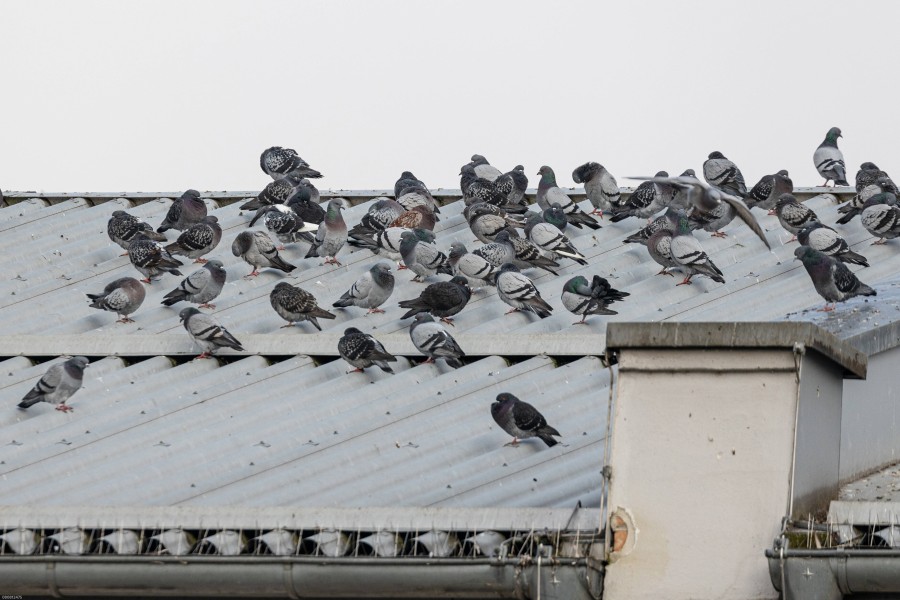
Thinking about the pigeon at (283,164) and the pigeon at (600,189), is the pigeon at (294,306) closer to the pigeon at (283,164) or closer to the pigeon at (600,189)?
the pigeon at (600,189)

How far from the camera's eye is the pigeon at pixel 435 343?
12102 mm

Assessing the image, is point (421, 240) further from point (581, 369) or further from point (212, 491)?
point (212, 491)

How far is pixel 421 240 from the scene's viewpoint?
52.1 ft

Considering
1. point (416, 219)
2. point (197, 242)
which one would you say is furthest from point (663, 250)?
point (197, 242)

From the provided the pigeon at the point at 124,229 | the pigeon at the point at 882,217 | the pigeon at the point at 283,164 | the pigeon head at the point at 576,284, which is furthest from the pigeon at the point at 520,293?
the pigeon at the point at 283,164

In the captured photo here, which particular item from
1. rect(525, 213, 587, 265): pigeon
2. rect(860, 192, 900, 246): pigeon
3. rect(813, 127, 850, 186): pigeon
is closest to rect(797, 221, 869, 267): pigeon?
rect(860, 192, 900, 246): pigeon

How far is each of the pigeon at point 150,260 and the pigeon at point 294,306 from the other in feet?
8.07

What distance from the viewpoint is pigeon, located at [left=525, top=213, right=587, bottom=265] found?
16.1 meters

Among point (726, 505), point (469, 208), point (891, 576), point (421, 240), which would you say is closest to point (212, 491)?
point (726, 505)

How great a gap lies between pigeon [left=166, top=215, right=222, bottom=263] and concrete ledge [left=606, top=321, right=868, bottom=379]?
990 cm

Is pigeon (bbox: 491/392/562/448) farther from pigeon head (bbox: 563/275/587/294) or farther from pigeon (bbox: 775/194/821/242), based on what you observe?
pigeon (bbox: 775/194/821/242)

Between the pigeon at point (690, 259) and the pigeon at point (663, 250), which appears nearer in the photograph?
the pigeon at point (690, 259)

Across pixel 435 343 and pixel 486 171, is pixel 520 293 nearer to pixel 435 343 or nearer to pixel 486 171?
pixel 435 343

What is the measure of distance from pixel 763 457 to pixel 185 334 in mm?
7296
